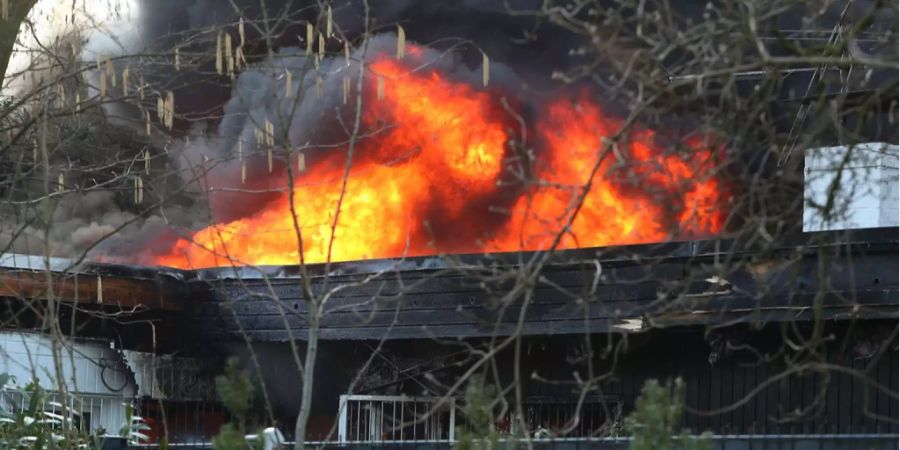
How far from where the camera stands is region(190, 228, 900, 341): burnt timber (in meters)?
13.4

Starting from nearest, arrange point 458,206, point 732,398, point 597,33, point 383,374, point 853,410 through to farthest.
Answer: point 597,33 < point 853,410 < point 732,398 < point 383,374 < point 458,206

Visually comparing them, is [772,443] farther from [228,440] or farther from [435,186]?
[435,186]

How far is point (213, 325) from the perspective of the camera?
18.2 meters

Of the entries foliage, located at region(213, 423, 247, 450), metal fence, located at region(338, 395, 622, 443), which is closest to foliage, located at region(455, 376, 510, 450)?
foliage, located at region(213, 423, 247, 450)

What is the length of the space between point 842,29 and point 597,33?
28.0ft

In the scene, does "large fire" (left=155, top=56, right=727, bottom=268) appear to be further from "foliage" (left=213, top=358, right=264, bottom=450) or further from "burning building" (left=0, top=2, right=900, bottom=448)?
"foliage" (left=213, top=358, right=264, bottom=450)

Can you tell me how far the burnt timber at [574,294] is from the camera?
13.4 meters

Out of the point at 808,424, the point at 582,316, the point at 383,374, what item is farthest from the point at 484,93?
the point at 808,424

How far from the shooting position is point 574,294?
39.5 ft

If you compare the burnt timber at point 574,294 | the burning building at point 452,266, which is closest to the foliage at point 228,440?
the burning building at point 452,266

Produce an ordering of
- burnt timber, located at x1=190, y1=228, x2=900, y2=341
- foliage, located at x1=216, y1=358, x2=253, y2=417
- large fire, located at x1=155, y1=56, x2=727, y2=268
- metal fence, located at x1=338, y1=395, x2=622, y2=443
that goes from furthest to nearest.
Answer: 1. large fire, located at x1=155, y1=56, x2=727, y2=268
2. metal fence, located at x1=338, y1=395, x2=622, y2=443
3. burnt timber, located at x1=190, y1=228, x2=900, y2=341
4. foliage, located at x1=216, y1=358, x2=253, y2=417

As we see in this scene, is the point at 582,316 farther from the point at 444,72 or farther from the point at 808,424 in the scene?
the point at 444,72

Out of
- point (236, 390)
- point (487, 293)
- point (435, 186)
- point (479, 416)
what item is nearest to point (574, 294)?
point (487, 293)

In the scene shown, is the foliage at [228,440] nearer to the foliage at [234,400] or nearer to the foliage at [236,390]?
the foliage at [234,400]
